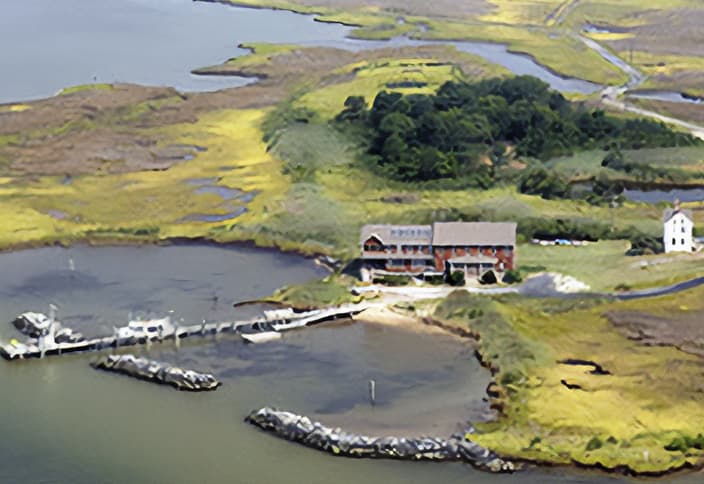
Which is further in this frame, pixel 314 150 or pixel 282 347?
pixel 314 150

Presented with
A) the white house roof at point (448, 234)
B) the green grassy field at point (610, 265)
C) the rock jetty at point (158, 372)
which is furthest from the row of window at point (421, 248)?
the rock jetty at point (158, 372)

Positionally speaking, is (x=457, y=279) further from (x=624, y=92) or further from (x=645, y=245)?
(x=624, y=92)

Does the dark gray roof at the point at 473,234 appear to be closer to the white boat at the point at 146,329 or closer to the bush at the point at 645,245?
the bush at the point at 645,245

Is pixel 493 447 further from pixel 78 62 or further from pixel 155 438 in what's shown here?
pixel 78 62

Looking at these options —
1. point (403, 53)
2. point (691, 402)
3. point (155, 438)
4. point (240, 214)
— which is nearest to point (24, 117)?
point (240, 214)

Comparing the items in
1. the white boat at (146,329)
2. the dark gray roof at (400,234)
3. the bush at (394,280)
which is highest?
the dark gray roof at (400,234)

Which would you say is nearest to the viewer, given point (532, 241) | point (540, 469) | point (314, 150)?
point (540, 469)

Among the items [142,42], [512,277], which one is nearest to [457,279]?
[512,277]

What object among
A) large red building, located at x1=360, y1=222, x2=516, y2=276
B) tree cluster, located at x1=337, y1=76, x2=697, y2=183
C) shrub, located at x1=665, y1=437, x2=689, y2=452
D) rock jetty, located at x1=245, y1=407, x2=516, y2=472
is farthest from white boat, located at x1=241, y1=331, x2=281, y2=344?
tree cluster, located at x1=337, y1=76, x2=697, y2=183

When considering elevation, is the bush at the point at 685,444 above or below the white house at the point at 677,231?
below
